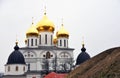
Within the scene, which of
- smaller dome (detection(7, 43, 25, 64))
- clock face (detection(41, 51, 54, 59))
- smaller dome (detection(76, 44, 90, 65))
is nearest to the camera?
smaller dome (detection(7, 43, 25, 64))

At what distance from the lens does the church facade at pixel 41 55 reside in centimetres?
5381

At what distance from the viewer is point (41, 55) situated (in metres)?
56.3

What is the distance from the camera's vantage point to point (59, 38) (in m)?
58.5

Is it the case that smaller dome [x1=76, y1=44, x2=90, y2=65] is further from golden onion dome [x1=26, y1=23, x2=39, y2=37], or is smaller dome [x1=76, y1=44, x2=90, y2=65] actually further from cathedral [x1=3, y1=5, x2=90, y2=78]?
golden onion dome [x1=26, y1=23, x2=39, y2=37]

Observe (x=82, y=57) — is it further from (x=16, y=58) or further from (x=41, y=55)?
(x=16, y=58)

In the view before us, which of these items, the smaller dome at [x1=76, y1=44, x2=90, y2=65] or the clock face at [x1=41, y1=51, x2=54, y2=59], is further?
the clock face at [x1=41, y1=51, x2=54, y2=59]

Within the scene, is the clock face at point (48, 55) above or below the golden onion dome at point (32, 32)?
below

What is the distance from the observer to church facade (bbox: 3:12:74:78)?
177 ft

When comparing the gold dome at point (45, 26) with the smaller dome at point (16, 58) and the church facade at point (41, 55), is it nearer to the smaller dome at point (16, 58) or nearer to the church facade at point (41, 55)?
the church facade at point (41, 55)

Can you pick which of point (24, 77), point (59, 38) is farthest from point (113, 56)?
point (59, 38)

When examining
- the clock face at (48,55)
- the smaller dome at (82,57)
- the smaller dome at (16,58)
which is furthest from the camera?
the clock face at (48,55)

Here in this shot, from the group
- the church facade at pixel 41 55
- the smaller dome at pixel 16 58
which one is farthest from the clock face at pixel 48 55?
the smaller dome at pixel 16 58

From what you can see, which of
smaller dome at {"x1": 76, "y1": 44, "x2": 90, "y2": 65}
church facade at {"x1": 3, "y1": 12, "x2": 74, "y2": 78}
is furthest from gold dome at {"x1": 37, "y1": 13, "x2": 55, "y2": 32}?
smaller dome at {"x1": 76, "y1": 44, "x2": 90, "y2": 65}

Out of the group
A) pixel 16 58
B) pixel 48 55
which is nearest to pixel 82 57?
pixel 48 55
